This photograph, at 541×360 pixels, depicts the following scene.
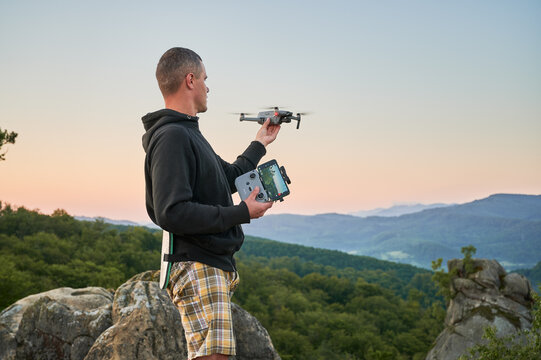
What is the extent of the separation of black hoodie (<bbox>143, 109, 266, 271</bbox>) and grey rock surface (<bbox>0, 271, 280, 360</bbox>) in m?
4.29

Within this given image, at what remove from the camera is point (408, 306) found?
7400 centimetres

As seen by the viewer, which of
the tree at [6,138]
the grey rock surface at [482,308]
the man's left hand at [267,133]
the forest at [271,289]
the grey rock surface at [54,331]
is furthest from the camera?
the forest at [271,289]

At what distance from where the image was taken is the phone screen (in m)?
3.41

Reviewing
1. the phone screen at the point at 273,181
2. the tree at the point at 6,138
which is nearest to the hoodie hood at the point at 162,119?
the phone screen at the point at 273,181

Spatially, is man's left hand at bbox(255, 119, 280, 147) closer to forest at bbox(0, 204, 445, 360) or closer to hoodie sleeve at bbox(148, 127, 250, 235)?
hoodie sleeve at bbox(148, 127, 250, 235)

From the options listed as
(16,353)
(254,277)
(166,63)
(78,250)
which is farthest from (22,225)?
(166,63)

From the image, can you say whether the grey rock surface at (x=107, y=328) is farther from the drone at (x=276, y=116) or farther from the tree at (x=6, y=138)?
the tree at (x=6, y=138)

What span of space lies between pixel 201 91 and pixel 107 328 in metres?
6.65

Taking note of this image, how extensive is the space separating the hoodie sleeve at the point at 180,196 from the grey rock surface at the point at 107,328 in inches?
184

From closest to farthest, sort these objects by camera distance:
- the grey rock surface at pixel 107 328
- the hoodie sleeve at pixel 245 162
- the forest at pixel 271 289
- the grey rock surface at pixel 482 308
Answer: the hoodie sleeve at pixel 245 162 < the grey rock surface at pixel 107 328 < the grey rock surface at pixel 482 308 < the forest at pixel 271 289

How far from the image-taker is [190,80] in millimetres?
3307

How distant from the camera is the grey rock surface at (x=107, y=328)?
712 centimetres

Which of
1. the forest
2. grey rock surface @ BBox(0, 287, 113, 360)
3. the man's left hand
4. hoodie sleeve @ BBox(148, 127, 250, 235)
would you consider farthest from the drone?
the forest

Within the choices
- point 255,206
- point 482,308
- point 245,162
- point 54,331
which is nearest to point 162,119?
point 255,206
